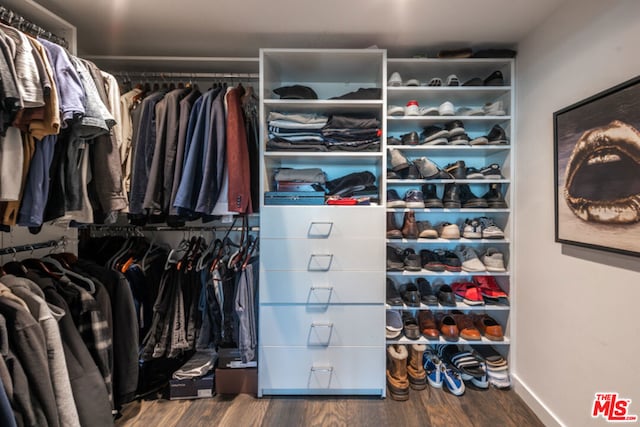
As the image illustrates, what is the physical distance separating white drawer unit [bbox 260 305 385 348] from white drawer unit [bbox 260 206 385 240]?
1.30 ft

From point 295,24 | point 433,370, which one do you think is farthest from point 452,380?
point 295,24

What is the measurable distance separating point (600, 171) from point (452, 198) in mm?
666

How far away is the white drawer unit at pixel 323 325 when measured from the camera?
1.52m

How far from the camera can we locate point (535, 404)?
4.67 feet

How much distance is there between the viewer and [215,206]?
140 centimetres

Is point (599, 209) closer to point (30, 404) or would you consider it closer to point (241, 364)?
point (241, 364)

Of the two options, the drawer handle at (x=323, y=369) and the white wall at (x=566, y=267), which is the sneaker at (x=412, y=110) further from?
the drawer handle at (x=323, y=369)

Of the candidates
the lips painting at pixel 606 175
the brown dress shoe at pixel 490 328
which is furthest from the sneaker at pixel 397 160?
the brown dress shoe at pixel 490 328

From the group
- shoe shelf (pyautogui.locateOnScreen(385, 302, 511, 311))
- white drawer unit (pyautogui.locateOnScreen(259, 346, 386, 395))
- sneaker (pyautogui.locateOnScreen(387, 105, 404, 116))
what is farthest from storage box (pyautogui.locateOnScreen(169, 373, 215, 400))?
sneaker (pyautogui.locateOnScreen(387, 105, 404, 116))

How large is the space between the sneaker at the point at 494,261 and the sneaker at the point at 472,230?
0.44 feet

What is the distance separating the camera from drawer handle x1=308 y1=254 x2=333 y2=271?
150 centimetres

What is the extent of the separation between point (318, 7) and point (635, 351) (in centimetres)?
186

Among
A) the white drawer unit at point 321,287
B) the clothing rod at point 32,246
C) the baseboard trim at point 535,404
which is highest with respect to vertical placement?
the clothing rod at point 32,246

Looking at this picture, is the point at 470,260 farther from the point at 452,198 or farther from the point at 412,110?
the point at 412,110
